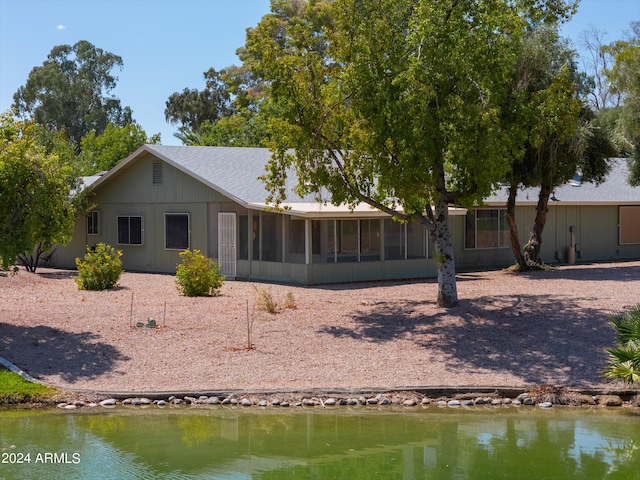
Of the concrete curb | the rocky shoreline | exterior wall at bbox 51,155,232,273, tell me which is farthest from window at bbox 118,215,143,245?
the rocky shoreline

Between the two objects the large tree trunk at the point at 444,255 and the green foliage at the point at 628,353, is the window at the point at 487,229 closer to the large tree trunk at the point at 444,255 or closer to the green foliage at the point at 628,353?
the large tree trunk at the point at 444,255

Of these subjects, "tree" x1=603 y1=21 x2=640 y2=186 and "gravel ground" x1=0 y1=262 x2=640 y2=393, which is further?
"tree" x1=603 y1=21 x2=640 y2=186

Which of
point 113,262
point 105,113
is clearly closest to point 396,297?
point 113,262

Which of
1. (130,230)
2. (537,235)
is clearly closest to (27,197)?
(130,230)

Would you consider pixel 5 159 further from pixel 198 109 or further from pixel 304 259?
pixel 198 109

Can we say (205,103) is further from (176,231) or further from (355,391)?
(355,391)

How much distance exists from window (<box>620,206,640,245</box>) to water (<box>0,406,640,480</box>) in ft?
66.4

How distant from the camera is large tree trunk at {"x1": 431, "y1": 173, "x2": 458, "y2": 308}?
55.6 feet

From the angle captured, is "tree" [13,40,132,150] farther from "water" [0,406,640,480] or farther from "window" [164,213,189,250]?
"water" [0,406,640,480]

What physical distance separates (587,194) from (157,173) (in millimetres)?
15056

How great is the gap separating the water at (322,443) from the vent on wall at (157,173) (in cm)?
1556

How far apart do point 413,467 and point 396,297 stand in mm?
9825

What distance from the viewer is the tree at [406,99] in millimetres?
15406

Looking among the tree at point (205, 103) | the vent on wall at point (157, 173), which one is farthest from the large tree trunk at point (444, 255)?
the tree at point (205, 103)
